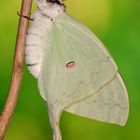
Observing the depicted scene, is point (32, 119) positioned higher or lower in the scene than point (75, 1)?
lower

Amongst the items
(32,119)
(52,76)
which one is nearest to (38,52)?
(52,76)

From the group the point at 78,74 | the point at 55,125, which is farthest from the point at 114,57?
the point at 55,125

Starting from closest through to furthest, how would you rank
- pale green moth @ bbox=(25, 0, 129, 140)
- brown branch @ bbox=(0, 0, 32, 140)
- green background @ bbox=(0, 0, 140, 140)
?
brown branch @ bbox=(0, 0, 32, 140), pale green moth @ bbox=(25, 0, 129, 140), green background @ bbox=(0, 0, 140, 140)

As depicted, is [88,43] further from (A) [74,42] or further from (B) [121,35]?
(B) [121,35]

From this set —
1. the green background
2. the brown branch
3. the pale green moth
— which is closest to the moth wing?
the pale green moth

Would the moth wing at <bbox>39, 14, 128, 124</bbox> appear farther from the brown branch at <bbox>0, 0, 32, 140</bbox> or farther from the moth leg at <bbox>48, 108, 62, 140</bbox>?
the brown branch at <bbox>0, 0, 32, 140</bbox>

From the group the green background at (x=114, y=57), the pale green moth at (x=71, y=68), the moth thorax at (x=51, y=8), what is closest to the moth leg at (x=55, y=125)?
the pale green moth at (x=71, y=68)
